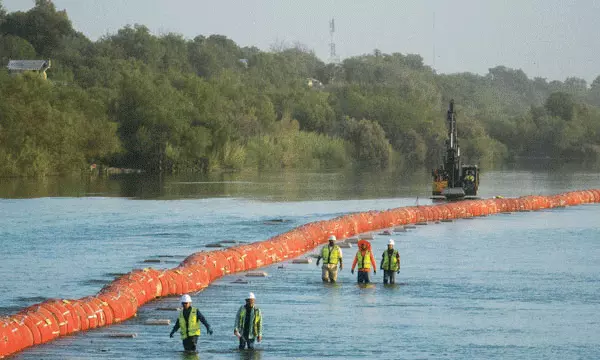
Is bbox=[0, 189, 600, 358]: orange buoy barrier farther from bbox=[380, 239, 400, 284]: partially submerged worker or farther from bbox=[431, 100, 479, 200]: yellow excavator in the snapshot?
bbox=[431, 100, 479, 200]: yellow excavator

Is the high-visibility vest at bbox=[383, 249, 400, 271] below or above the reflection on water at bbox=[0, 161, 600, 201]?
below

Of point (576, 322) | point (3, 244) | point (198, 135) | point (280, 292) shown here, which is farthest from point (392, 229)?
point (198, 135)

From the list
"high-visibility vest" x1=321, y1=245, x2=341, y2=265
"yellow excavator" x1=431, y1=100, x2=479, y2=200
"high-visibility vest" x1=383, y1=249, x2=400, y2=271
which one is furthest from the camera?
"yellow excavator" x1=431, y1=100, x2=479, y2=200

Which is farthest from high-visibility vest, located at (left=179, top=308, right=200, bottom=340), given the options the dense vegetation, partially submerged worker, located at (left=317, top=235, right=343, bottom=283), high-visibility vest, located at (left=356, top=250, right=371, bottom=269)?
the dense vegetation

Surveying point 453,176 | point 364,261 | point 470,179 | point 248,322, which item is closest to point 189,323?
point 248,322

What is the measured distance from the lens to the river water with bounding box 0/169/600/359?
3384 centimetres

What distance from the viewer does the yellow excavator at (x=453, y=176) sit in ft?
303

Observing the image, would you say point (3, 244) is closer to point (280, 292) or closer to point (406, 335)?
point (280, 292)

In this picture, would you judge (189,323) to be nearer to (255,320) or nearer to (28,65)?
(255,320)

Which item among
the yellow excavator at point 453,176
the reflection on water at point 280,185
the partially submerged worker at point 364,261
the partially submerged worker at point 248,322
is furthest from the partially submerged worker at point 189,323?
the reflection on water at point 280,185

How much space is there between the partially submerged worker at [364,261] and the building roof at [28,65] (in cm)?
13758

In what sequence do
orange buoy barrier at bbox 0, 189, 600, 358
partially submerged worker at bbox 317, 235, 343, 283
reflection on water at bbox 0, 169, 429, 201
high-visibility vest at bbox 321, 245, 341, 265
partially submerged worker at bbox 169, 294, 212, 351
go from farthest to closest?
reflection on water at bbox 0, 169, 429, 201 < high-visibility vest at bbox 321, 245, 341, 265 < partially submerged worker at bbox 317, 235, 343, 283 < orange buoy barrier at bbox 0, 189, 600, 358 < partially submerged worker at bbox 169, 294, 212, 351

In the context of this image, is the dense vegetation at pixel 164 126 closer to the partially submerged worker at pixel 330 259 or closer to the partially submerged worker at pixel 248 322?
the partially submerged worker at pixel 330 259

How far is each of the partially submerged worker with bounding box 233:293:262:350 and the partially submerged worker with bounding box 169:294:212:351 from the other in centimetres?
73
